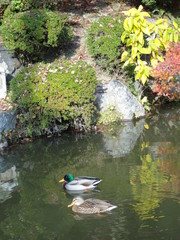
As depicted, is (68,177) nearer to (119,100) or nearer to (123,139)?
(123,139)

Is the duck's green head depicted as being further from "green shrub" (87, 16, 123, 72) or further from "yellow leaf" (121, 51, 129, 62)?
"green shrub" (87, 16, 123, 72)

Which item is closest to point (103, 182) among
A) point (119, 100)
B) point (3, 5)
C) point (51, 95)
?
point (51, 95)

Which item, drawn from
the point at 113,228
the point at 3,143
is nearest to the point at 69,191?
the point at 113,228

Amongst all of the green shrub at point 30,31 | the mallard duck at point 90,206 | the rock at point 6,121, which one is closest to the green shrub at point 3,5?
the green shrub at point 30,31

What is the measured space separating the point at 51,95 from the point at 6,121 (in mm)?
1257

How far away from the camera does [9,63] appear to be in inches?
541

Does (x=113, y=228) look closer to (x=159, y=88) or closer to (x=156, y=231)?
(x=156, y=231)

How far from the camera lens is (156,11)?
56.0 ft

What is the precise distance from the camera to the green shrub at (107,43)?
13648 mm

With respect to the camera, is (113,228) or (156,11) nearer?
(113,228)

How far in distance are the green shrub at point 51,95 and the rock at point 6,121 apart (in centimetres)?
18

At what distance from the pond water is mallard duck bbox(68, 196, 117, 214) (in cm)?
10

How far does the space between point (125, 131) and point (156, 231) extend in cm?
536

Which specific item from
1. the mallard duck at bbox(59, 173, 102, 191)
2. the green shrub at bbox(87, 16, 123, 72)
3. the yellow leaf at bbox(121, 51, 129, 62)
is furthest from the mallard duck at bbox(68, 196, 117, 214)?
the green shrub at bbox(87, 16, 123, 72)
